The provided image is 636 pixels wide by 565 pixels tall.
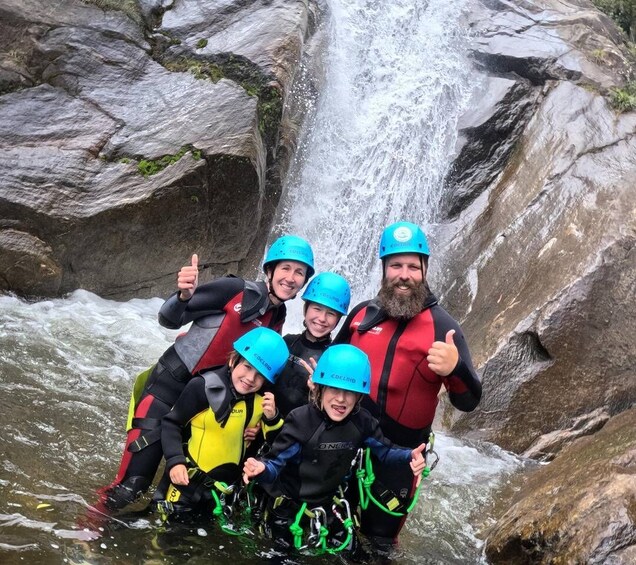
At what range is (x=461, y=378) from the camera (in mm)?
3896

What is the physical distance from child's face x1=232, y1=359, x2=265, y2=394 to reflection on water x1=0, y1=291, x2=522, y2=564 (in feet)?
2.80

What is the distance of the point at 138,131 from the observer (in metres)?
9.06

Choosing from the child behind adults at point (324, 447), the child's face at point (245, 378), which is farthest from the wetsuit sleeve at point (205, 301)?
the child behind adults at point (324, 447)

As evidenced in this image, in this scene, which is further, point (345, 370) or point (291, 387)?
point (291, 387)

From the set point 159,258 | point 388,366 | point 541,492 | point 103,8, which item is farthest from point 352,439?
point 103,8

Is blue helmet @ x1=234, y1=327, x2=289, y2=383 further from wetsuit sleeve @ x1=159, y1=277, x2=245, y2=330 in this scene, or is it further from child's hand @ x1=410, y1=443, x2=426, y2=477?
child's hand @ x1=410, y1=443, x2=426, y2=477

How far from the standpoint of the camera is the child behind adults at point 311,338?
4.28 metres

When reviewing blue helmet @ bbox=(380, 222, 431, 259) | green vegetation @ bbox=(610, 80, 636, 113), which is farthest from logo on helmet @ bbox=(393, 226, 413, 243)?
green vegetation @ bbox=(610, 80, 636, 113)

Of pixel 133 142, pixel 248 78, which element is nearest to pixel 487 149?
pixel 248 78

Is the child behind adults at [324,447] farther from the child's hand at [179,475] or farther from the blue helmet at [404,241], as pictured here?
the blue helmet at [404,241]

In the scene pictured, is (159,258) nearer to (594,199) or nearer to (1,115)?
(1,115)

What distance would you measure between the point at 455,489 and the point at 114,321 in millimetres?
4298

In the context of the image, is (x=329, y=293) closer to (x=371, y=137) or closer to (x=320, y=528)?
(x=320, y=528)

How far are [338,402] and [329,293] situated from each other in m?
0.78
